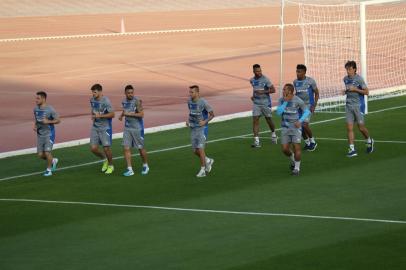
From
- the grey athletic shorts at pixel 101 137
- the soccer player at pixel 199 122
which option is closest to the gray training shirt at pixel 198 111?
the soccer player at pixel 199 122

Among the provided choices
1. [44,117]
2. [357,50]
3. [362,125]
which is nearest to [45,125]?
[44,117]

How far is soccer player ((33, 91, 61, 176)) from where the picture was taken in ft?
78.7

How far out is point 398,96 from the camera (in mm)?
35219

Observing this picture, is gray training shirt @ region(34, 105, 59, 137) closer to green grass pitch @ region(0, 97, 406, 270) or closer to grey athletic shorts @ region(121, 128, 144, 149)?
green grass pitch @ region(0, 97, 406, 270)

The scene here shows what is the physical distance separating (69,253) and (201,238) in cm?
205

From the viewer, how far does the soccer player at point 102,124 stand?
2412 cm

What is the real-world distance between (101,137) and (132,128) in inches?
33.4

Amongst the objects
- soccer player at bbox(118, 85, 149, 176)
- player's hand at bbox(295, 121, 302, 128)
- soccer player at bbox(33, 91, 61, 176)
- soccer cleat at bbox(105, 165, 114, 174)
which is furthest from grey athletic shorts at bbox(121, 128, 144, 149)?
player's hand at bbox(295, 121, 302, 128)

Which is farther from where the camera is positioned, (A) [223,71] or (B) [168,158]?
(A) [223,71]

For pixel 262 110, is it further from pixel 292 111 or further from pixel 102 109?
pixel 102 109

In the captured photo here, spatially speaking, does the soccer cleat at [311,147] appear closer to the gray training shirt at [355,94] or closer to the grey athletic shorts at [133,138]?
the gray training shirt at [355,94]

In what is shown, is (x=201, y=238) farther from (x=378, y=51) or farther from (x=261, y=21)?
(x=261, y=21)

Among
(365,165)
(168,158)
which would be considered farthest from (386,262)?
(168,158)

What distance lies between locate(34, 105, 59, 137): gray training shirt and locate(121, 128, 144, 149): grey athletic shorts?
61.1 inches
